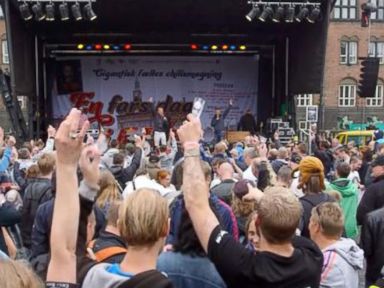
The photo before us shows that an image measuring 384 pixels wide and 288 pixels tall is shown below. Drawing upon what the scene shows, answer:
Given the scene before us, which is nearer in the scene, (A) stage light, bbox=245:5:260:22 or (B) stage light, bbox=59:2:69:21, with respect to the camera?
(B) stage light, bbox=59:2:69:21

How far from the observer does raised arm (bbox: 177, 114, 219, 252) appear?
8.12ft

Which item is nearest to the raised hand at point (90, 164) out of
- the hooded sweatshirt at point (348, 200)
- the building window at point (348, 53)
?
the hooded sweatshirt at point (348, 200)

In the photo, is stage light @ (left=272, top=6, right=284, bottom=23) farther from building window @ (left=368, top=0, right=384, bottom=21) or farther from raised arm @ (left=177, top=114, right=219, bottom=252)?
building window @ (left=368, top=0, right=384, bottom=21)

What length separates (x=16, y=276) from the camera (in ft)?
5.33

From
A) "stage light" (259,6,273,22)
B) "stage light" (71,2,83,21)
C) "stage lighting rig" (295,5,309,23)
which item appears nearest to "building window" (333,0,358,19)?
"stage lighting rig" (295,5,309,23)

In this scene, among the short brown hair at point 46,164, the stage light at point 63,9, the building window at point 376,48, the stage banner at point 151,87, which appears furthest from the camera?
the building window at point 376,48

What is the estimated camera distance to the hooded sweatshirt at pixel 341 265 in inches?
131

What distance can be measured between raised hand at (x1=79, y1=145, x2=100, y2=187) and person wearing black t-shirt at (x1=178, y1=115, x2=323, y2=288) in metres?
0.38

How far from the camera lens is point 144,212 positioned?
237 centimetres

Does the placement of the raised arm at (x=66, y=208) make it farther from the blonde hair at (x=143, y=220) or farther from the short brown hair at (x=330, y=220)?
the short brown hair at (x=330, y=220)

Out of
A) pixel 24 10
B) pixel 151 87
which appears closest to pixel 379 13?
pixel 151 87

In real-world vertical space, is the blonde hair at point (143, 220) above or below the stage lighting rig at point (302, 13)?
below

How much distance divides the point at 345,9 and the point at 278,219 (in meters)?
41.8

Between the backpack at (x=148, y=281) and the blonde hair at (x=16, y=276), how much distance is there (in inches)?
17.1
